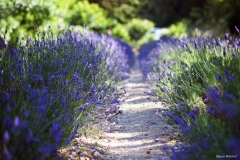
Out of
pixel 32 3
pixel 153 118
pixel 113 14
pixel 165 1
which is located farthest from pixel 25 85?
pixel 165 1

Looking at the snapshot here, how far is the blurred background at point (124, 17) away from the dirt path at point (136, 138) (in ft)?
5.25

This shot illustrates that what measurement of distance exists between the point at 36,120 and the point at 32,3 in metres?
5.87

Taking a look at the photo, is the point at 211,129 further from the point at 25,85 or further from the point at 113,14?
the point at 113,14

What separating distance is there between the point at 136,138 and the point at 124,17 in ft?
76.2

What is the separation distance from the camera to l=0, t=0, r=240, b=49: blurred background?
→ 7.69 meters

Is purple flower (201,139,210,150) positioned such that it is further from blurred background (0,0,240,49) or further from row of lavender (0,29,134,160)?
blurred background (0,0,240,49)

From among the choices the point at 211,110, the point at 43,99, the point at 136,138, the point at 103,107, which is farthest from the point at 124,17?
Result: the point at 43,99

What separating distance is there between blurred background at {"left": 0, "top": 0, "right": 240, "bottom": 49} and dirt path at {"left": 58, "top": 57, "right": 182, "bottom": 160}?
5.25 ft

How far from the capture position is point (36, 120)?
2.36 m

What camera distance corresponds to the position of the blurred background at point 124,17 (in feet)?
25.2

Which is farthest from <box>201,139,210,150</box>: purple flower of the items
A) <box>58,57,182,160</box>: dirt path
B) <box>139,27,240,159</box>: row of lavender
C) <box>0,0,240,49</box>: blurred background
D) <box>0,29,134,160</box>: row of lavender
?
<box>0,0,240,49</box>: blurred background

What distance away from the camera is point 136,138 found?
3.81 meters

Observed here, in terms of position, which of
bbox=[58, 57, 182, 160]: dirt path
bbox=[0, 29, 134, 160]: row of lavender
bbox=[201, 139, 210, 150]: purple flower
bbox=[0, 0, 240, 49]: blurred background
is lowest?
bbox=[58, 57, 182, 160]: dirt path

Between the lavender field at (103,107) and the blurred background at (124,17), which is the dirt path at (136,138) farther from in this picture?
the blurred background at (124,17)
